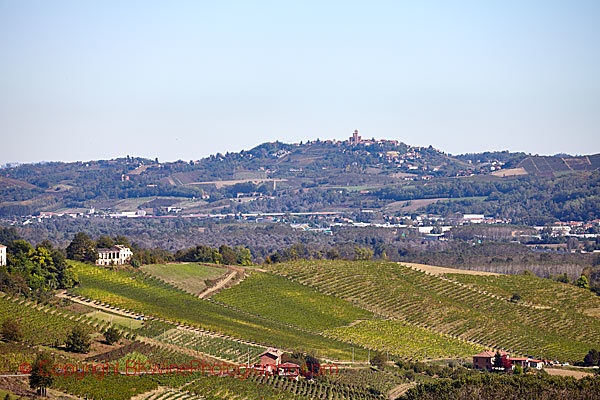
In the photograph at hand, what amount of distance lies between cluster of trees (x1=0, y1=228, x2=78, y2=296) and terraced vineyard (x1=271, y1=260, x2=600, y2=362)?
2767 cm

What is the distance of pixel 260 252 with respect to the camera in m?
163

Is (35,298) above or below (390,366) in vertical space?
above

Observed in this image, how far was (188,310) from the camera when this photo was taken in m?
74.8

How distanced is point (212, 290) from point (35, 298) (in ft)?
77.9

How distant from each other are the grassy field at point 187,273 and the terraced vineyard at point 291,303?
3.16 meters

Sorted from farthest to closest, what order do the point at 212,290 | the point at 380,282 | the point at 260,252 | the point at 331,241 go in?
the point at 331,241
the point at 260,252
the point at 380,282
the point at 212,290

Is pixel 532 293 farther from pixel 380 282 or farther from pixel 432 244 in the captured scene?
pixel 432 244

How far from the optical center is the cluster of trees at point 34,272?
66944 mm

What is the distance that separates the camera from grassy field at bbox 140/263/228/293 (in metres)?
86.2

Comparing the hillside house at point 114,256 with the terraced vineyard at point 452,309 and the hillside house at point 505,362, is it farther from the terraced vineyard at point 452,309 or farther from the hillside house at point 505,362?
the hillside house at point 505,362

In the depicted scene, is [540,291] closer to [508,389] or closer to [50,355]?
[508,389]

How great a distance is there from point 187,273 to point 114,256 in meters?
7.58

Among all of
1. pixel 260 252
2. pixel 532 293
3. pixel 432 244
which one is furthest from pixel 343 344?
pixel 432 244

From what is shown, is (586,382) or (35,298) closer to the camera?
(586,382)
